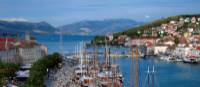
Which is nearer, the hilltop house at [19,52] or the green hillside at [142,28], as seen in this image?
the hilltop house at [19,52]

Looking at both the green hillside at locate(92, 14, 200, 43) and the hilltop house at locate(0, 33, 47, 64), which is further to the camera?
the green hillside at locate(92, 14, 200, 43)

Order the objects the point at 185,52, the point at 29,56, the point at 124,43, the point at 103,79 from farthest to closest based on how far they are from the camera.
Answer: the point at 124,43
the point at 185,52
the point at 29,56
the point at 103,79

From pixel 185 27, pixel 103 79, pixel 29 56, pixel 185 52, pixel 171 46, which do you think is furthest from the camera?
pixel 185 27

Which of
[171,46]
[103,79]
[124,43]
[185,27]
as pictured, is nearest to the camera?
[103,79]

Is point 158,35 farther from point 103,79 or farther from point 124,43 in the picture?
point 103,79

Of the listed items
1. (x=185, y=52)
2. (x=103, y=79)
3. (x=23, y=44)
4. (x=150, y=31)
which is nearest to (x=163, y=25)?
(x=150, y=31)

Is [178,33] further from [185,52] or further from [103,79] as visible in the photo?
[103,79]

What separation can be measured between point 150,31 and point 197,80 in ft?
229

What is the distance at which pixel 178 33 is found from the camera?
103125 mm

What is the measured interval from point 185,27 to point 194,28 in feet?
14.4

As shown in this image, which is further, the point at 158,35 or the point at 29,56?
the point at 158,35

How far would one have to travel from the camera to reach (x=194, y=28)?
106500 millimetres

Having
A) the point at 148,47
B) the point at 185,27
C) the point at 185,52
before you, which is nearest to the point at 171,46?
the point at 148,47

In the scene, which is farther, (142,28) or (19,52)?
(142,28)
